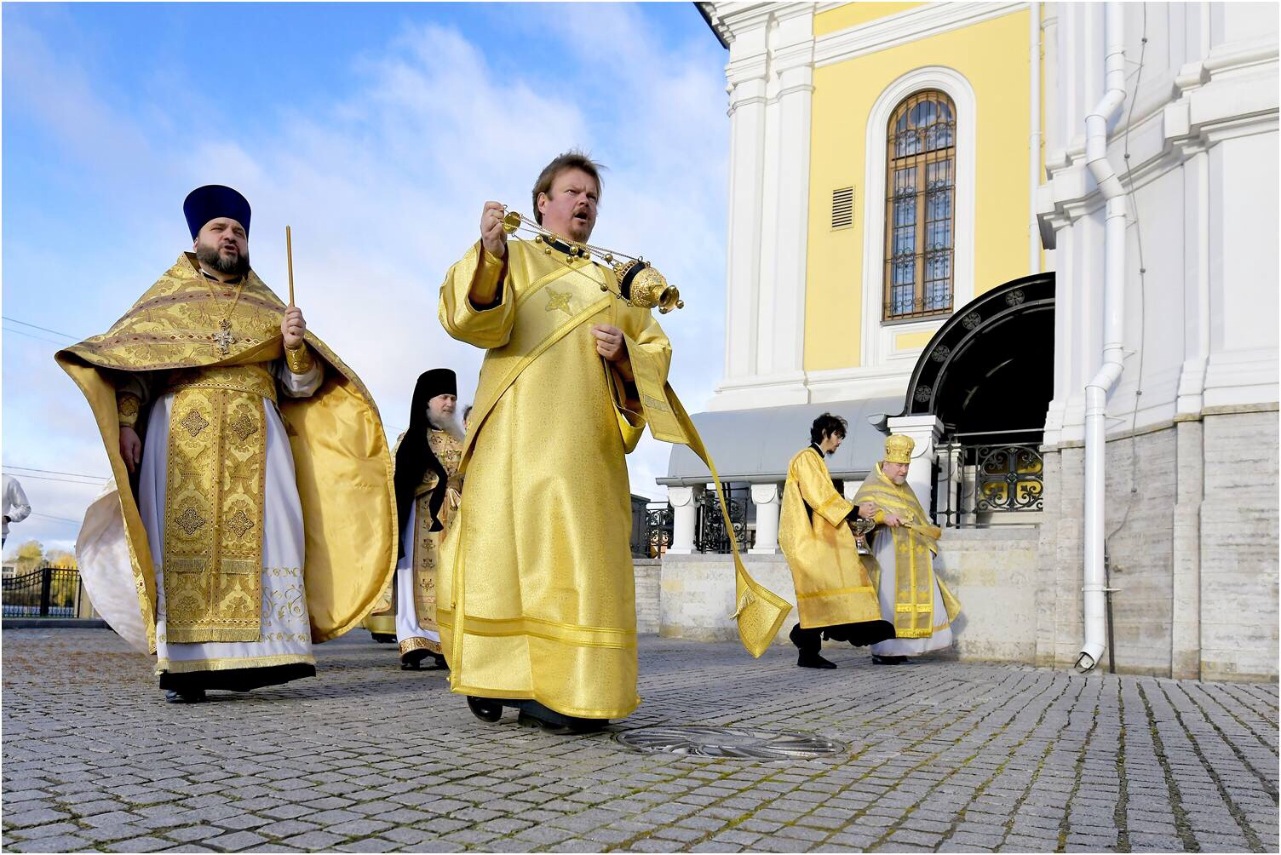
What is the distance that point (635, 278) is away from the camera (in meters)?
4.33

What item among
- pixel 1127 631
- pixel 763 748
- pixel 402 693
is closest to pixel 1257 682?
pixel 1127 631

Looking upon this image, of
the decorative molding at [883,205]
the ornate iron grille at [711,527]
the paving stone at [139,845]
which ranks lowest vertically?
the paving stone at [139,845]

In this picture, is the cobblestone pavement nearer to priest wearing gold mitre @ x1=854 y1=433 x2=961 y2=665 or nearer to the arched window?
priest wearing gold mitre @ x1=854 y1=433 x2=961 y2=665

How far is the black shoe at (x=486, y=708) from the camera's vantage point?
4.72 m

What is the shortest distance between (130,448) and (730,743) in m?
3.53

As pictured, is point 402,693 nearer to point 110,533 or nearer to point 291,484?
point 291,484

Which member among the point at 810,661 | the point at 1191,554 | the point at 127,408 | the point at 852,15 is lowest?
the point at 810,661

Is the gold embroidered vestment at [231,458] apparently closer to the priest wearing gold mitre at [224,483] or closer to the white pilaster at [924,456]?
the priest wearing gold mitre at [224,483]

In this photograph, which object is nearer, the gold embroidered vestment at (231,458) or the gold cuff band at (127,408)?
the gold embroidered vestment at (231,458)

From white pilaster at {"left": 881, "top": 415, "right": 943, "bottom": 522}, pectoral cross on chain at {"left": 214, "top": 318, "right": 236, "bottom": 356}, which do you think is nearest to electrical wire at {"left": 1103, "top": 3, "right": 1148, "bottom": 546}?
white pilaster at {"left": 881, "top": 415, "right": 943, "bottom": 522}

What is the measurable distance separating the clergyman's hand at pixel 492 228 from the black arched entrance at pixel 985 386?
27.2 feet

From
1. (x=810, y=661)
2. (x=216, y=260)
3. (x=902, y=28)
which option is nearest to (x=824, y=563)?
(x=810, y=661)

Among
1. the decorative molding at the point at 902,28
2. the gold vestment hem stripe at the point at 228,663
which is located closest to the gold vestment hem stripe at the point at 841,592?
the gold vestment hem stripe at the point at 228,663

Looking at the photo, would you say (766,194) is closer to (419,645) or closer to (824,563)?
(824,563)
